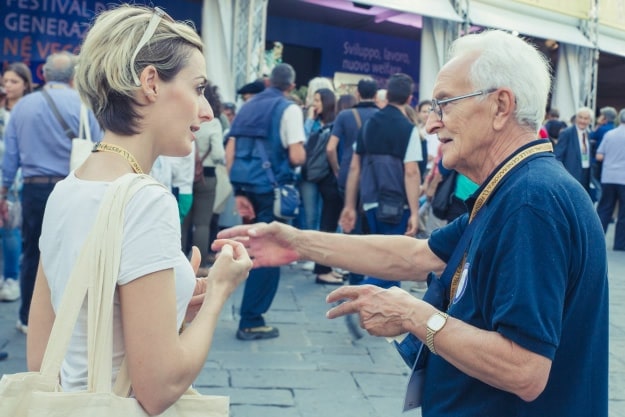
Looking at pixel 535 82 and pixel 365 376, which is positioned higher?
pixel 535 82

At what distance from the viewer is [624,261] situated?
32.5 ft

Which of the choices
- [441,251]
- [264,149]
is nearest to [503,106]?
[441,251]

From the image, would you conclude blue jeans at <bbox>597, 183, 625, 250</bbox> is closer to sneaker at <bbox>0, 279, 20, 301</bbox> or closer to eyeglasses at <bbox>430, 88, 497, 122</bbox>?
sneaker at <bbox>0, 279, 20, 301</bbox>

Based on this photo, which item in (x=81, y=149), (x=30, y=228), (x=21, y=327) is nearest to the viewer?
(x=81, y=149)

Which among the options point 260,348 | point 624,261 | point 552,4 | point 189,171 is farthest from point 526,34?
point 260,348

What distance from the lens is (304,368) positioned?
469 centimetres

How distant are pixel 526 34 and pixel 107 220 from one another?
15.8 m

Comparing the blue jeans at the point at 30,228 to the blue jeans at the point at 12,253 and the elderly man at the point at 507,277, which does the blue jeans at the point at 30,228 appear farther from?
the elderly man at the point at 507,277

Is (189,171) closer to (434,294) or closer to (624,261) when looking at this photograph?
(434,294)

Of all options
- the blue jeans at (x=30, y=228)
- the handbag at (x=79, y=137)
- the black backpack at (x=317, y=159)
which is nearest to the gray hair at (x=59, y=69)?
the handbag at (x=79, y=137)

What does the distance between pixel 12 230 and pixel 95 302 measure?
507cm

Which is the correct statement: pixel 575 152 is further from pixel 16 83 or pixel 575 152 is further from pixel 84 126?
pixel 84 126

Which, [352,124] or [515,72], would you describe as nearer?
[515,72]

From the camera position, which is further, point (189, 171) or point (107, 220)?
point (189, 171)
